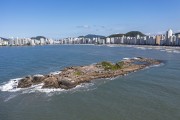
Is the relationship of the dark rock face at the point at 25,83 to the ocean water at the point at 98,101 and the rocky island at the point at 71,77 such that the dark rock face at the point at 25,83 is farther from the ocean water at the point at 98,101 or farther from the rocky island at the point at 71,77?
the ocean water at the point at 98,101

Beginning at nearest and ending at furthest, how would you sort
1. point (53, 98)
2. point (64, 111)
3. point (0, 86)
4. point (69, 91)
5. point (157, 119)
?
point (157, 119) → point (64, 111) → point (53, 98) → point (69, 91) → point (0, 86)

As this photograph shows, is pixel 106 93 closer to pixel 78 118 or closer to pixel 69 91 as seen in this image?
pixel 69 91

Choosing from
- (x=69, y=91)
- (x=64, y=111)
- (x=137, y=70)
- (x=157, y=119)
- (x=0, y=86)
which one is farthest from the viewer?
(x=137, y=70)

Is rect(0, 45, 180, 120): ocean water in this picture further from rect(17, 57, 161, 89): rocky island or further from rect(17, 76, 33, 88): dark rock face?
rect(17, 57, 161, 89): rocky island

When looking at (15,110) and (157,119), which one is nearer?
(157,119)

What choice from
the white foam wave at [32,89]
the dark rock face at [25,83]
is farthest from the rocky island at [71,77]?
the white foam wave at [32,89]

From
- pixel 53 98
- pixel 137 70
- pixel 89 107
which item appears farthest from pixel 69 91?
pixel 137 70

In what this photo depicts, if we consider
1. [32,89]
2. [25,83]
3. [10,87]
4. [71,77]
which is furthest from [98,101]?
[10,87]

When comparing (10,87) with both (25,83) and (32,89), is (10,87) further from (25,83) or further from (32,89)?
(32,89)

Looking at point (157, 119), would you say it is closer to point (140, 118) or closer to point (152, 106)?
point (140, 118)

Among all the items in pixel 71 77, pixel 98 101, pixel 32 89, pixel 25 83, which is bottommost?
pixel 98 101

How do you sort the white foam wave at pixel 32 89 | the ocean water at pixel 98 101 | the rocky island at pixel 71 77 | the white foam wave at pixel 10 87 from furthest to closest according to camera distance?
the rocky island at pixel 71 77
the white foam wave at pixel 10 87
the white foam wave at pixel 32 89
the ocean water at pixel 98 101
